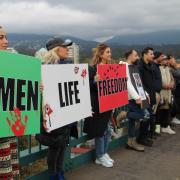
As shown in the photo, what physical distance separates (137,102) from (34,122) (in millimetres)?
3473

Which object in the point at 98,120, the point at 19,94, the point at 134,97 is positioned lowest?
the point at 98,120

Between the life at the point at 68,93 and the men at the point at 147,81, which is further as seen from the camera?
the men at the point at 147,81

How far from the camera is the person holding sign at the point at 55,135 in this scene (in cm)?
530

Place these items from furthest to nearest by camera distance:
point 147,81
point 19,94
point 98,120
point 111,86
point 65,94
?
point 147,81, point 111,86, point 98,120, point 65,94, point 19,94

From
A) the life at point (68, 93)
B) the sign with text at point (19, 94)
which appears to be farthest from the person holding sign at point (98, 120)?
the sign with text at point (19, 94)

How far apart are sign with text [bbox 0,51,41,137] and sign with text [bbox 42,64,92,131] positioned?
0.44 m

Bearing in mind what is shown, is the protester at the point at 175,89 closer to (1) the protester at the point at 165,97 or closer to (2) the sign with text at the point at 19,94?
(1) the protester at the point at 165,97

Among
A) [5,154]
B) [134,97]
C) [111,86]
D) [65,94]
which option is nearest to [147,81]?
[134,97]

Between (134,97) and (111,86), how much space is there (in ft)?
2.83

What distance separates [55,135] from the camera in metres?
5.34

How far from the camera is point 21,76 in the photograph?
4.39 metres

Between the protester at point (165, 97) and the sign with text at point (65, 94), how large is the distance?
3822 mm

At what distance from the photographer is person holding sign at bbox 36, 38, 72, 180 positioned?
5.30 m

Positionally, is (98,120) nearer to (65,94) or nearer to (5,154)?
(65,94)
